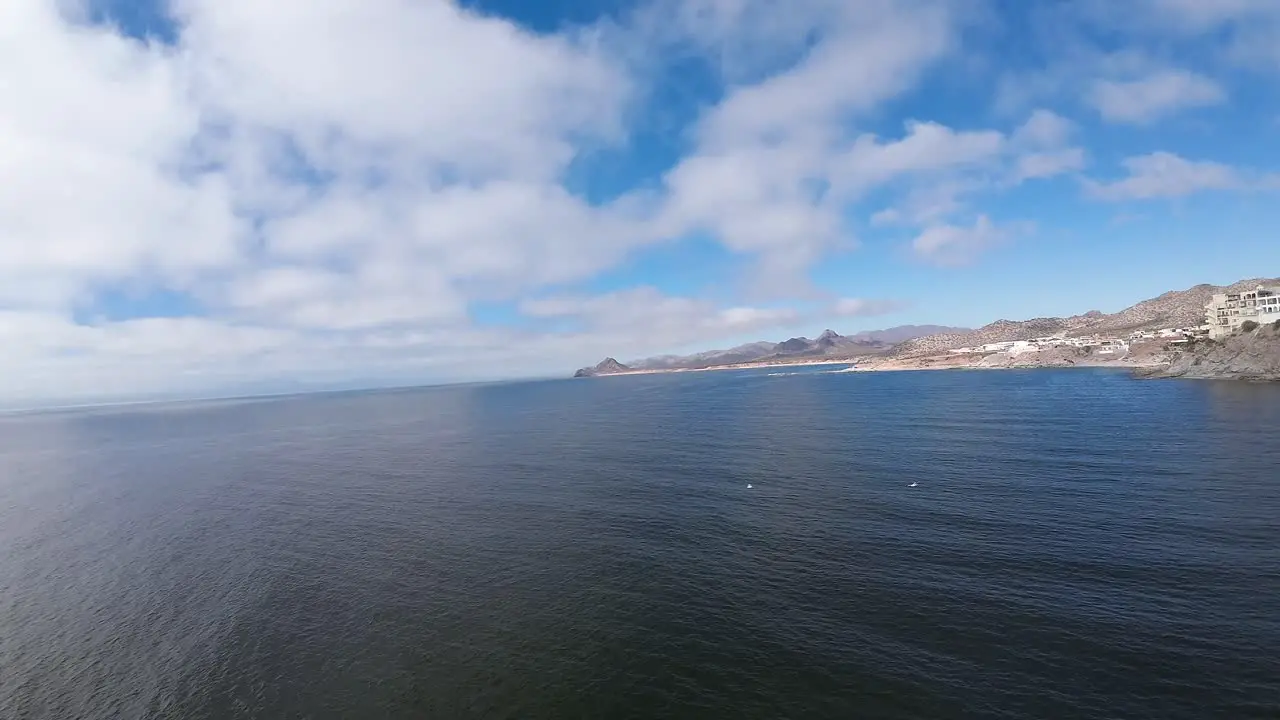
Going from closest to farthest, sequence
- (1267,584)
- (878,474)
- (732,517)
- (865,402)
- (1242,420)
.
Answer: (1267,584) → (732,517) → (878,474) → (1242,420) → (865,402)

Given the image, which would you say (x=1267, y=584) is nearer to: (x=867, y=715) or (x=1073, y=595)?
(x=1073, y=595)

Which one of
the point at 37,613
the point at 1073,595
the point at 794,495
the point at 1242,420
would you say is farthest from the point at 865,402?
the point at 37,613

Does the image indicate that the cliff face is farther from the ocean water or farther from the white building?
the ocean water

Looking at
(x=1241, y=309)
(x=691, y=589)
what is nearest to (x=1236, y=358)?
(x=1241, y=309)

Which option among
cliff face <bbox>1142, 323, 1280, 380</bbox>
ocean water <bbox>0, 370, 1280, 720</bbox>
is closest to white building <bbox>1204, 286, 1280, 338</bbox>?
cliff face <bbox>1142, 323, 1280, 380</bbox>

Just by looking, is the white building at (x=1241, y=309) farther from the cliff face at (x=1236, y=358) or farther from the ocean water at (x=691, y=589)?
the ocean water at (x=691, y=589)

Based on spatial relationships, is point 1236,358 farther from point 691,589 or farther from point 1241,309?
point 691,589
